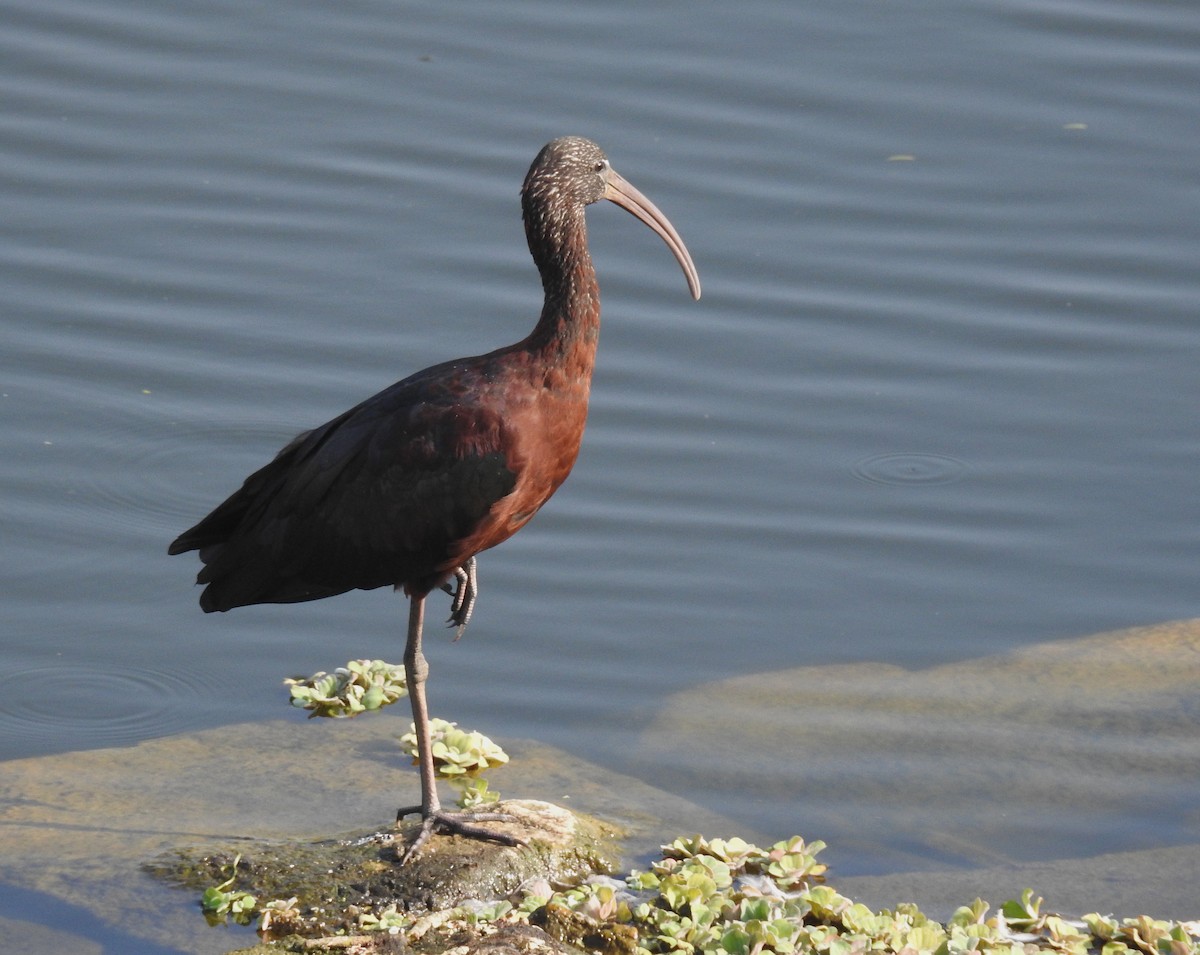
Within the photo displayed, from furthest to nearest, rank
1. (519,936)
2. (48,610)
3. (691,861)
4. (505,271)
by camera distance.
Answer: (505,271) < (48,610) < (691,861) < (519,936)

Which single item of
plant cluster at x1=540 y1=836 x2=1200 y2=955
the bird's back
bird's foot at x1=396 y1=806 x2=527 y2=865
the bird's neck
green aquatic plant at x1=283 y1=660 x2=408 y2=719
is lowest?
green aquatic plant at x1=283 y1=660 x2=408 y2=719

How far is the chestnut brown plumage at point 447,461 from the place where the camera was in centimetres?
589

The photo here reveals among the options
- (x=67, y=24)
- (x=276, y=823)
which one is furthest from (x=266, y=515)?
(x=67, y=24)

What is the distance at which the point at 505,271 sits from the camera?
1030 centimetres

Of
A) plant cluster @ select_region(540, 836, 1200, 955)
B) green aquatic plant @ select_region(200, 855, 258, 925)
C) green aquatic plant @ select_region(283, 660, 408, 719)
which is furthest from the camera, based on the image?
green aquatic plant @ select_region(283, 660, 408, 719)

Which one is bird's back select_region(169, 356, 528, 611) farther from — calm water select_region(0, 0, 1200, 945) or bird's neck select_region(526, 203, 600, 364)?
calm water select_region(0, 0, 1200, 945)

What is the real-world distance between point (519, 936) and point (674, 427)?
4.43 meters

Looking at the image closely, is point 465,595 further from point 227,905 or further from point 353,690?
point 227,905

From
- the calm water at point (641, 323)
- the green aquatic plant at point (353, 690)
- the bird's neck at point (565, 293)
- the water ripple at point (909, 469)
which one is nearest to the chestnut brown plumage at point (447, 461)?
the bird's neck at point (565, 293)

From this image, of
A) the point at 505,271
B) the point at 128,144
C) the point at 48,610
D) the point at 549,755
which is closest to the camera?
the point at 549,755

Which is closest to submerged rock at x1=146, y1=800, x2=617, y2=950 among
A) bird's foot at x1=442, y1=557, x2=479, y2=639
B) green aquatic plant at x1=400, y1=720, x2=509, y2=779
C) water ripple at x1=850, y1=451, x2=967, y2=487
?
green aquatic plant at x1=400, y1=720, x2=509, y2=779

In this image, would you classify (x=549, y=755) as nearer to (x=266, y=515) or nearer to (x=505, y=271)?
(x=266, y=515)

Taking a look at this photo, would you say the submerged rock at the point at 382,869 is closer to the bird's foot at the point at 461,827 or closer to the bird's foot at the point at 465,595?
the bird's foot at the point at 461,827

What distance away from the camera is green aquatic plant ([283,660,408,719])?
736 centimetres
